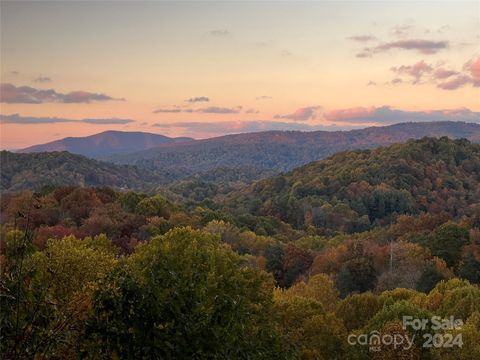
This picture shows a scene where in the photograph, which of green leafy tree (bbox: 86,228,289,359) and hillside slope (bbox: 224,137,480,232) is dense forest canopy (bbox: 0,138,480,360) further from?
hillside slope (bbox: 224,137,480,232)

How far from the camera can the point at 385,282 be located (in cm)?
5262

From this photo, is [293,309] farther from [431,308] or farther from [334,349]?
[431,308]

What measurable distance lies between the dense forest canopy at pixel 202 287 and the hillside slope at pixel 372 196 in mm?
32521

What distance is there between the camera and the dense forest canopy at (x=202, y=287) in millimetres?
9133

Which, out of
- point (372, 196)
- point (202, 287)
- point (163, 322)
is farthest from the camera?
point (372, 196)

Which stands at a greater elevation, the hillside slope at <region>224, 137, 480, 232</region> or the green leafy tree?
the green leafy tree

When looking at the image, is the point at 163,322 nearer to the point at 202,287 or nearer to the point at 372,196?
the point at 202,287

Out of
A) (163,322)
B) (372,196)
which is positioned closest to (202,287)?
(163,322)

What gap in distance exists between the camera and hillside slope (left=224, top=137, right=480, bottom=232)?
146m

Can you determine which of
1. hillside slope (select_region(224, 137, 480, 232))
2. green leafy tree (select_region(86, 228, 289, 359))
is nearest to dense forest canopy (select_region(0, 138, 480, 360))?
green leafy tree (select_region(86, 228, 289, 359))

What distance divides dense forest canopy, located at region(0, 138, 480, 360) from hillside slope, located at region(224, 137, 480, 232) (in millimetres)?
32521

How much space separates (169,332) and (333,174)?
636ft

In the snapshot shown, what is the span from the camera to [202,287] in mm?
11445

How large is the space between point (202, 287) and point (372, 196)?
153 metres
